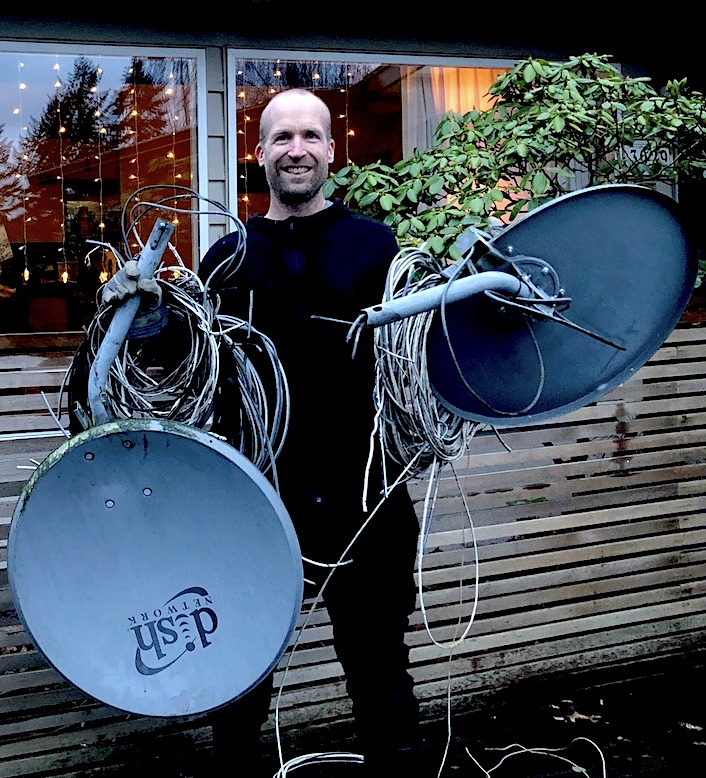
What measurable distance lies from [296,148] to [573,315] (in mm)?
844

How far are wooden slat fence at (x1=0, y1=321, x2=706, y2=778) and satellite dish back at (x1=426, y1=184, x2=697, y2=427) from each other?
1262 millimetres

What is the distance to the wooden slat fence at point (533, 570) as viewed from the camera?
3.15m

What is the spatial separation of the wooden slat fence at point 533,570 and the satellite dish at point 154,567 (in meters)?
1.23

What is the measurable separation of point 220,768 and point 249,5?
4.55 metres

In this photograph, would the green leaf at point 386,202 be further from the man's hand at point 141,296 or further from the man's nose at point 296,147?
the man's hand at point 141,296

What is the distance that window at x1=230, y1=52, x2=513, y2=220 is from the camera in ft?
19.8

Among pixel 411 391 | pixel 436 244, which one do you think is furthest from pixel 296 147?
pixel 436 244

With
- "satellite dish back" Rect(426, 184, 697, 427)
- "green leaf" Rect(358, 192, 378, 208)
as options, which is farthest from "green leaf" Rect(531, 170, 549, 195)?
"satellite dish back" Rect(426, 184, 697, 427)

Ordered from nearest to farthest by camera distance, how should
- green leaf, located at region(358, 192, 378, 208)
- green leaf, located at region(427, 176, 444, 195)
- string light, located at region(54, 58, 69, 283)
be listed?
green leaf, located at region(427, 176, 444, 195) < green leaf, located at region(358, 192, 378, 208) < string light, located at region(54, 58, 69, 283)

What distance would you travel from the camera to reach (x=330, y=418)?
2.52 m

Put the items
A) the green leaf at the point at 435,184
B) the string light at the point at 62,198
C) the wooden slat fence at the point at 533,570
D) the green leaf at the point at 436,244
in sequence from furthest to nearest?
the string light at the point at 62,198 < the green leaf at the point at 435,184 < the green leaf at the point at 436,244 < the wooden slat fence at the point at 533,570

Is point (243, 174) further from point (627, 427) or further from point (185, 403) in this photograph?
point (185, 403)

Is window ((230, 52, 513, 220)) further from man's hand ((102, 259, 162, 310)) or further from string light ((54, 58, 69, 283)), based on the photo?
man's hand ((102, 259, 162, 310))

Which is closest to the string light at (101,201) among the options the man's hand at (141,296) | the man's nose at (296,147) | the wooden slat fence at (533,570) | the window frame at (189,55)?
the window frame at (189,55)
